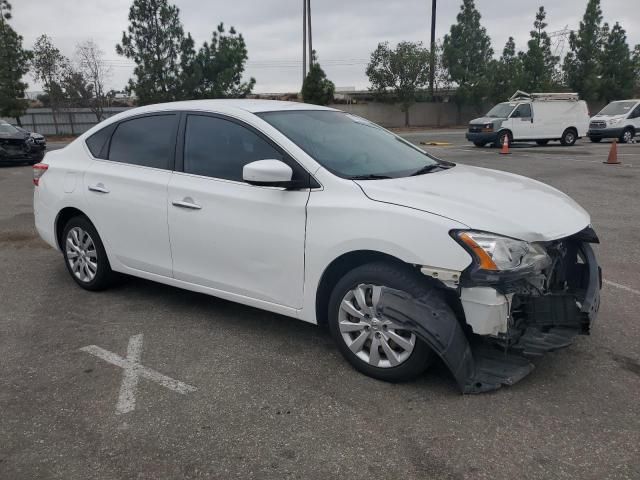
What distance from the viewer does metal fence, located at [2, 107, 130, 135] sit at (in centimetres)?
3728

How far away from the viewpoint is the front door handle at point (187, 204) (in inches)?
164

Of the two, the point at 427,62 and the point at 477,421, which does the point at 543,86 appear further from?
the point at 477,421

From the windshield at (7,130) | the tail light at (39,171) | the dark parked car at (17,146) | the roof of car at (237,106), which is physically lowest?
the dark parked car at (17,146)

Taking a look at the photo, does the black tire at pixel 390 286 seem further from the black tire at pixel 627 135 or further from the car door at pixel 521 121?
the black tire at pixel 627 135

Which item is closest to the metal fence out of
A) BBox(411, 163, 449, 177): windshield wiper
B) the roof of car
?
the roof of car

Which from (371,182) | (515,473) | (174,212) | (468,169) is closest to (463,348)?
(515,473)

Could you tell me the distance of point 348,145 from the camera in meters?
4.20

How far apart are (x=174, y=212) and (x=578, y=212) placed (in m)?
2.82

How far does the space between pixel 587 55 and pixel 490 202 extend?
144 ft

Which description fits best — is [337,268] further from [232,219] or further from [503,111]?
[503,111]

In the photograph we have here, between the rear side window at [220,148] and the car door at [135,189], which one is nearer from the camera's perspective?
the rear side window at [220,148]

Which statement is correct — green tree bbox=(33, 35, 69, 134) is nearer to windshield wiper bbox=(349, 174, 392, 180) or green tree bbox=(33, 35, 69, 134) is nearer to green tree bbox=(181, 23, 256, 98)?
green tree bbox=(181, 23, 256, 98)

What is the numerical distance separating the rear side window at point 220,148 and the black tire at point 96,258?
125 cm

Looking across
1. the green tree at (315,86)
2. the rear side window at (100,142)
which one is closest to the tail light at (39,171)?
the rear side window at (100,142)
